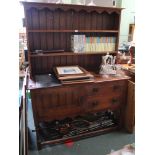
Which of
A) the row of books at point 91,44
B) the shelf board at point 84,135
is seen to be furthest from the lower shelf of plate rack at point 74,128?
the row of books at point 91,44

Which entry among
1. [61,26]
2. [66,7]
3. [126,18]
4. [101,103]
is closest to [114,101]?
[101,103]

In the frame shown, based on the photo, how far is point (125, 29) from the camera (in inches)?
188

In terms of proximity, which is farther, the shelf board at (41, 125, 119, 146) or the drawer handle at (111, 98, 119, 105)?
the drawer handle at (111, 98, 119, 105)

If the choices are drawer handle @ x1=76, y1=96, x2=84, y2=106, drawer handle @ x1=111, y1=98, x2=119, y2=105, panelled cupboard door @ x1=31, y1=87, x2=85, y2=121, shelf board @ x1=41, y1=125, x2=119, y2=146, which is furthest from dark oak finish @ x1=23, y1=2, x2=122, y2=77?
shelf board @ x1=41, y1=125, x2=119, y2=146

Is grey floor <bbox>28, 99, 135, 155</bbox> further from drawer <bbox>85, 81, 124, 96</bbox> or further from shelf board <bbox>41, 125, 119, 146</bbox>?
drawer <bbox>85, 81, 124, 96</bbox>

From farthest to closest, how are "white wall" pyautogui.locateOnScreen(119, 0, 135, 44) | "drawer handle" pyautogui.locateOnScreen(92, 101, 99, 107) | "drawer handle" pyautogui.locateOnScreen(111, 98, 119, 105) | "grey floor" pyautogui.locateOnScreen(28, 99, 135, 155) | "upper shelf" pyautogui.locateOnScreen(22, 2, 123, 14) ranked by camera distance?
"white wall" pyautogui.locateOnScreen(119, 0, 135, 44)
"drawer handle" pyautogui.locateOnScreen(111, 98, 119, 105)
"drawer handle" pyautogui.locateOnScreen(92, 101, 99, 107)
"grey floor" pyautogui.locateOnScreen(28, 99, 135, 155)
"upper shelf" pyautogui.locateOnScreen(22, 2, 123, 14)

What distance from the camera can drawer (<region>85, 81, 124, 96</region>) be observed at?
205cm

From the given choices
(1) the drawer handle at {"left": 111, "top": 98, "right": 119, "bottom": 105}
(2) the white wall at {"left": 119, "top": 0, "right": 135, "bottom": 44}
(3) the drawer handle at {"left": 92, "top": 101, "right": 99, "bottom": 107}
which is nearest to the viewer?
(3) the drawer handle at {"left": 92, "top": 101, "right": 99, "bottom": 107}

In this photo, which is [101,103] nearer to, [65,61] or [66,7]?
[65,61]

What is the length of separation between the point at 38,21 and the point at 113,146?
1.82 metres

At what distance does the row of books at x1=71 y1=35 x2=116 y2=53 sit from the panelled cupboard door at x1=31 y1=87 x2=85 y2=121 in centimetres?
56

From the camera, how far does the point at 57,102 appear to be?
196 cm

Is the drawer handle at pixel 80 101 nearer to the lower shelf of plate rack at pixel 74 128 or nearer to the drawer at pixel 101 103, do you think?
the drawer at pixel 101 103
